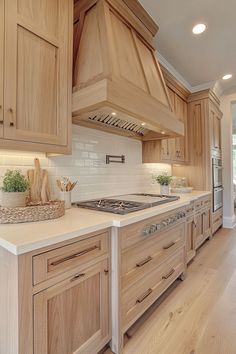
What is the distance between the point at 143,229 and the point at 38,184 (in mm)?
870

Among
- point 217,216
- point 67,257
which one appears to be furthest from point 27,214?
point 217,216

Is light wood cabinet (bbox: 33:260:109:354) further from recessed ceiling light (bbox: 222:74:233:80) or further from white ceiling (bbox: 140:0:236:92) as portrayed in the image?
recessed ceiling light (bbox: 222:74:233:80)

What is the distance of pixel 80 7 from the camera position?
1726 mm

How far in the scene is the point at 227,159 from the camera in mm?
4352

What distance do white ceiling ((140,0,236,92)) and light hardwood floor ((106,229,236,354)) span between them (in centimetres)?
295

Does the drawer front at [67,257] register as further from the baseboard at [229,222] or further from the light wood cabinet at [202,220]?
the baseboard at [229,222]

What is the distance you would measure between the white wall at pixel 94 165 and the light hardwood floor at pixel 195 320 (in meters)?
1.21

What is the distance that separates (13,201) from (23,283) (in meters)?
0.56

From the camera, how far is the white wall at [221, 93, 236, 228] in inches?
169

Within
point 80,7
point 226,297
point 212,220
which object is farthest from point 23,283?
point 212,220

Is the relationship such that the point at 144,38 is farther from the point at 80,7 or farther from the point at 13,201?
the point at 13,201

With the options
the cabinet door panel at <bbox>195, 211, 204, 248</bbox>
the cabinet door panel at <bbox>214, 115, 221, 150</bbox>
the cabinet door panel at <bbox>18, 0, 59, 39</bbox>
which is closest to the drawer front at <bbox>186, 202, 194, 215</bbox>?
the cabinet door panel at <bbox>195, 211, 204, 248</bbox>

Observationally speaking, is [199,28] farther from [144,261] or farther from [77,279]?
[77,279]

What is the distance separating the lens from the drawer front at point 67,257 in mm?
891
